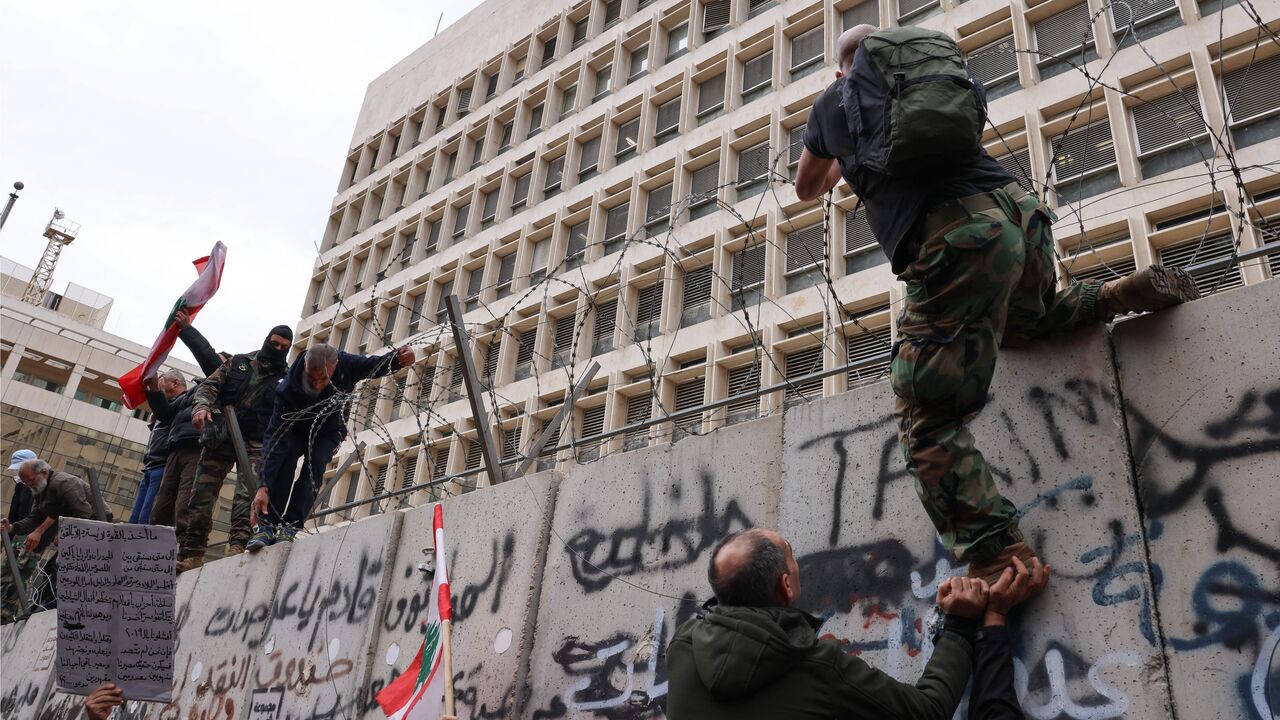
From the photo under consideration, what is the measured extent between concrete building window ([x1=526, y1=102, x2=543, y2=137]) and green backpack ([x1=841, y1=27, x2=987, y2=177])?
27.6m

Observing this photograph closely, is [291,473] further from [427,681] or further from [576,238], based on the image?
[576,238]

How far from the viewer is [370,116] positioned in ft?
123

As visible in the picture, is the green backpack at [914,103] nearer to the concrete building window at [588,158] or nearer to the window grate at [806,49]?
the window grate at [806,49]

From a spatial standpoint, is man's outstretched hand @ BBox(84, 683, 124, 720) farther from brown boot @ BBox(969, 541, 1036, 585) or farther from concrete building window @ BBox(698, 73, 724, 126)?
concrete building window @ BBox(698, 73, 724, 126)

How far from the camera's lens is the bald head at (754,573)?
257 cm

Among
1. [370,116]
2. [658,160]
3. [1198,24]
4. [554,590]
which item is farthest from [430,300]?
[554,590]

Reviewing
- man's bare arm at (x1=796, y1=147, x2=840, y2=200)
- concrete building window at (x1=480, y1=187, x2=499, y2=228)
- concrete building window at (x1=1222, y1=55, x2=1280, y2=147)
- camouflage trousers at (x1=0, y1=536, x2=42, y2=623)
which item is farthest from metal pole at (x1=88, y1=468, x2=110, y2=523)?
concrete building window at (x1=480, y1=187, x2=499, y2=228)

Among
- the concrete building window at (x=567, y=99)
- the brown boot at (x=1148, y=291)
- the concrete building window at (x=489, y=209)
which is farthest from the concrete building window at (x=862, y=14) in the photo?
the brown boot at (x=1148, y=291)

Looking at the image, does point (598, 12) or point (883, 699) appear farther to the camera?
point (598, 12)

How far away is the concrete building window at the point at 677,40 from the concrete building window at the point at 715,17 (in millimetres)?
663

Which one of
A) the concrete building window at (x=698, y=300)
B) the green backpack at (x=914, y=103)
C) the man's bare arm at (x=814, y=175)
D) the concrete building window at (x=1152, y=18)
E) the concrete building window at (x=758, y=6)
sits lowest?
the green backpack at (x=914, y=103)

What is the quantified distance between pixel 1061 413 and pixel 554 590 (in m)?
2.25

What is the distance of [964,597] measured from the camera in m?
2.69

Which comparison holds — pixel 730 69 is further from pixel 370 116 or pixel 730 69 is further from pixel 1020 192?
pixel 1020 192
